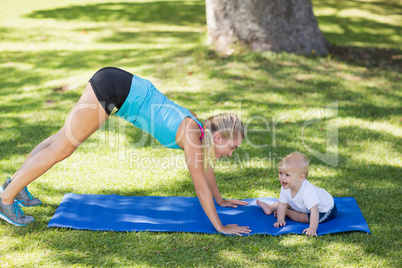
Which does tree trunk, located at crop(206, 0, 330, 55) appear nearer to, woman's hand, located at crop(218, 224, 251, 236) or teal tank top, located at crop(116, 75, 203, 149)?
teal tank top, located at crop(116, 75, 203, 149)

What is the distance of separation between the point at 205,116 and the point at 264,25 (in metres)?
2.62

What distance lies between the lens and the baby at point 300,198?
3727 mm

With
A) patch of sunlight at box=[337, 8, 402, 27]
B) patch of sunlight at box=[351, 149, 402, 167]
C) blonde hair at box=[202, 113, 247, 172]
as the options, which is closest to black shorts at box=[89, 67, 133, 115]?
blonde hair at box=[202, 113, 247, 172]

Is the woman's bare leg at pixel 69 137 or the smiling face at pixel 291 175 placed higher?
the woman's bare leg at pixel 69 137

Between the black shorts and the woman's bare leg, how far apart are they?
50mm

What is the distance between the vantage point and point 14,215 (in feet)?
12.1

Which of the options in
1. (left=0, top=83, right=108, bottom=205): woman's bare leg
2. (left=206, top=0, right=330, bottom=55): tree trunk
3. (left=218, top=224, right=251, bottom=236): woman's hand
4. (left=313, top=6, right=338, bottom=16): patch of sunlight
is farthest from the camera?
(left=313, top=6, right=338, bottom=16): patch of sunlight

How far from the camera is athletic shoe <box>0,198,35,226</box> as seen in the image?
3672mm

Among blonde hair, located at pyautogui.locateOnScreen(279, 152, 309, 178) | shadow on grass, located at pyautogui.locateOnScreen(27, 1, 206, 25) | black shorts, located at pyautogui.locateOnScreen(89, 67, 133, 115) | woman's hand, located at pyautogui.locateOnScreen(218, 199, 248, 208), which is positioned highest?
shadow on grass, located at pyautogui.locateOnScreen(27, 1, 206, 25)

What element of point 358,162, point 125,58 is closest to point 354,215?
point 358,162

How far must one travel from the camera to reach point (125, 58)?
29.0ft

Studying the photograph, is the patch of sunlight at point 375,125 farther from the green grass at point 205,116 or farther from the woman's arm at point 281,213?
the woman's arm at point 281,213

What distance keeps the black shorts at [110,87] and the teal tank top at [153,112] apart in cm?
5

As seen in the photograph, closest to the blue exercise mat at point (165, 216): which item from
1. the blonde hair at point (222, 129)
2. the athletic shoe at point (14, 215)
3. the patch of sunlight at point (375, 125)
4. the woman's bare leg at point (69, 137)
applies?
the athletic shoe at point (14, 215)
